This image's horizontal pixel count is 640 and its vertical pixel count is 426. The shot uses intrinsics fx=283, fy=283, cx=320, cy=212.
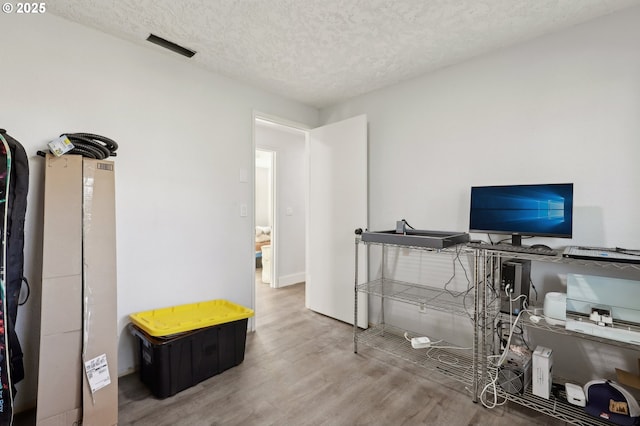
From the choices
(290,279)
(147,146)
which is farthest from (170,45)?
(290,279)

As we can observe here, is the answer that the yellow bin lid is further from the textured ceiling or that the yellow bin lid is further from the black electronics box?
the textured ceiling

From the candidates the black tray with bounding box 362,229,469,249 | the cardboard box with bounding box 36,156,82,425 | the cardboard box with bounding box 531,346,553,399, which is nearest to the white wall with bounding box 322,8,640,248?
the black tray with bounding box 362,229,469,249

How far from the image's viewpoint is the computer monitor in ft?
5.51

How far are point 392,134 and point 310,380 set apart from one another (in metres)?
2.23

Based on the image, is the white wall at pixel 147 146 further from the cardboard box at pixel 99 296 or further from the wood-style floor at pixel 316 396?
the wood-style floor at pixel 316 396

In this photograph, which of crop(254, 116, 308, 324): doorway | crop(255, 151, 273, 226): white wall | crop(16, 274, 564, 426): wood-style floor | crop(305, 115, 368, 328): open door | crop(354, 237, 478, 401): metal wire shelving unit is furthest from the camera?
crop(255, 151, 273, 226): white wall

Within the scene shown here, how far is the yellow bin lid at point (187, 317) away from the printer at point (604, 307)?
2047 millimetres

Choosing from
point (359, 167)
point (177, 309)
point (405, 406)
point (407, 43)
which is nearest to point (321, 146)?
point (359, 167)

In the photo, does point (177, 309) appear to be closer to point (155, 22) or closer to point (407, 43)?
point (155, 22)

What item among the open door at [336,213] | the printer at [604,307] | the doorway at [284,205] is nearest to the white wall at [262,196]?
the doorway at [284,205]

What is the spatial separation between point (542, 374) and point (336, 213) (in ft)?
6.64

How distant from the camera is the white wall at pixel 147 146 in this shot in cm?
170

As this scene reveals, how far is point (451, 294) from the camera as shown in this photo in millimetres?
2342

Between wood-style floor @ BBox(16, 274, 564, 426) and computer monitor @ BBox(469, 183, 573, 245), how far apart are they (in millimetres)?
1081
